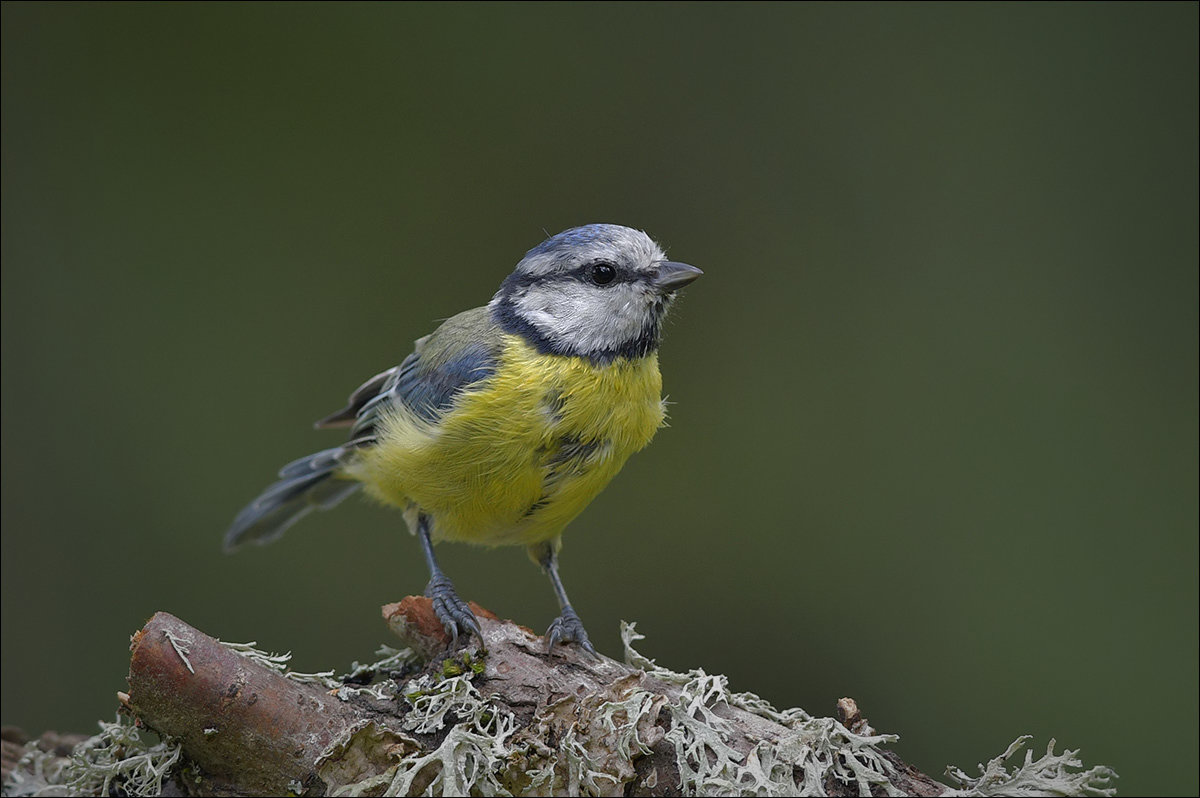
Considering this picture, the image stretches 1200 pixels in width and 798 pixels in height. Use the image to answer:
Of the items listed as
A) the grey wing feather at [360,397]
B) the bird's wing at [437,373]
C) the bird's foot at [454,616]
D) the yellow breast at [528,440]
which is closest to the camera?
the bird's foot at [454,616]

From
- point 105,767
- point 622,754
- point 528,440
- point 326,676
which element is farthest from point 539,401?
point 105,767

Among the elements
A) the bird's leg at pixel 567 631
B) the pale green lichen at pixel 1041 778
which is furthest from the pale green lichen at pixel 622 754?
the bird's leg at pixel 567 631

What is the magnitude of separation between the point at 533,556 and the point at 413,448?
544 millimetres

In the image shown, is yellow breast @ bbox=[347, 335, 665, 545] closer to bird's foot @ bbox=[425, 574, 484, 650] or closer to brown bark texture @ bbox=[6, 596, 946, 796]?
bird's foot @ bbox=[425, 574, 484, 650]

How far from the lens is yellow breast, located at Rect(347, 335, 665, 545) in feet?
7.93

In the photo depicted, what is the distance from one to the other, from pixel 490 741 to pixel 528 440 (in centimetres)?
73

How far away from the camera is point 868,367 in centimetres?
429

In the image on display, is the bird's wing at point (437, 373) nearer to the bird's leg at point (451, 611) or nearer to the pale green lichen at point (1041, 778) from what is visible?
the bird's leg at point (451, 611)

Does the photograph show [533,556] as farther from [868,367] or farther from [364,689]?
[868,367]

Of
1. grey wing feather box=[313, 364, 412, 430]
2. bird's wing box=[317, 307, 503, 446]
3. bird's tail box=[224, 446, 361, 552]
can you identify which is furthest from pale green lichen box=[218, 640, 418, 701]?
bird's tail box=[224, 446, 361, 552]

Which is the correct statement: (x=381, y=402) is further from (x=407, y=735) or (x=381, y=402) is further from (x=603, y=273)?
(x=407, y=735)

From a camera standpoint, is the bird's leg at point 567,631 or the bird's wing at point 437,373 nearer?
the bird's leg at point 567,631

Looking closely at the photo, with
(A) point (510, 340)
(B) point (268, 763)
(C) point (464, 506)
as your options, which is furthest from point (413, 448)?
(B) point (268, 763)

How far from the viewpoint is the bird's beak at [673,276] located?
250cm
